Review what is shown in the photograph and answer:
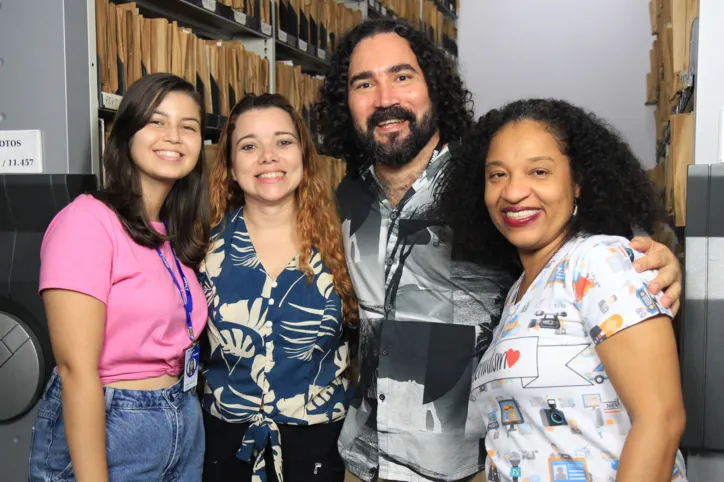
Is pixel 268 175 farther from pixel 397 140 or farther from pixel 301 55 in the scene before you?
pixel 301 55

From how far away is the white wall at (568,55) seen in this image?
560 cm

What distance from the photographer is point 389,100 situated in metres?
1.75

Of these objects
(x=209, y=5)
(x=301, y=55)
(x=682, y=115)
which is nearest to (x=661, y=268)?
(x=682, y=115)

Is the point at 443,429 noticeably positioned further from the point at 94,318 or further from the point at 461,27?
the point at 461,27

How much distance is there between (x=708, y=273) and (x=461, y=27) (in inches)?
211

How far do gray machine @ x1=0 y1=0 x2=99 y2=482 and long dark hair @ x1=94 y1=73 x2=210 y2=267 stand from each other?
24 centimetres

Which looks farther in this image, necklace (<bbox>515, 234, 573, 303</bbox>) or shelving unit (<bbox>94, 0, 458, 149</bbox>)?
shelving unit (<bbox>94, 0, 458, 149</bbox>)

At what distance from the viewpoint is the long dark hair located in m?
1.48

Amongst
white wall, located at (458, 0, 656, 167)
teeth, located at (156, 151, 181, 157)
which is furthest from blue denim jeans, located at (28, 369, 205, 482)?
white wall, located at (458, 0, 656, 167)

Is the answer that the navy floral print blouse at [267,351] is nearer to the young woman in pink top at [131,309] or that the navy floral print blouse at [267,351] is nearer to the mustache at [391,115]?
the young woman in pink top at [131,309]

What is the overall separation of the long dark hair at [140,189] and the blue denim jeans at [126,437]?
36cm

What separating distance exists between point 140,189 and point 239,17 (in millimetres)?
1663

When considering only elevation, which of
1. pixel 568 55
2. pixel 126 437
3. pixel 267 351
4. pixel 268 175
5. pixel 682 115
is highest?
pixel 568 55

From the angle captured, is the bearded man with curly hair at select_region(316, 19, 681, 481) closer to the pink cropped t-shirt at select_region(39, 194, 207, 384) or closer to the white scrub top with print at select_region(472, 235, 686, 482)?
the white scrub top with print at select_region(472, 235, 686, 482)
